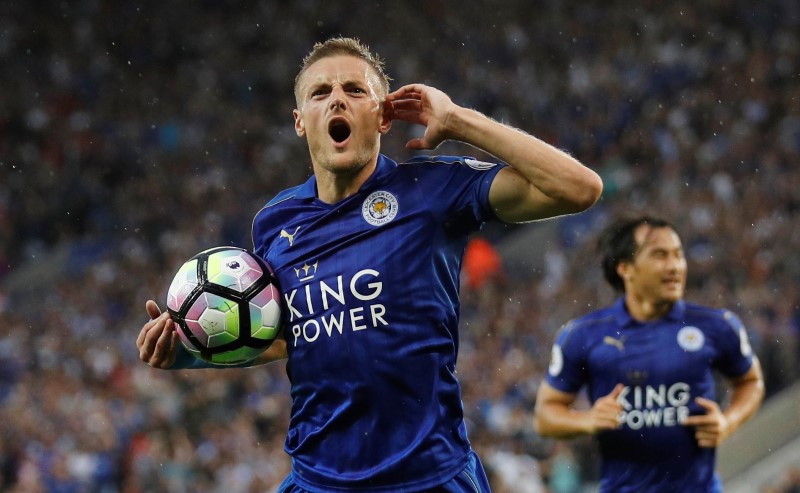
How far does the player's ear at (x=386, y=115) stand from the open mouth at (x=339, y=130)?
0.39ft

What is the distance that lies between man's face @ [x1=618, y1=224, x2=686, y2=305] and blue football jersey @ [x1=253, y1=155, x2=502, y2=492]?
212 cm

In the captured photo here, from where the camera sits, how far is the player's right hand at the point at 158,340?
3.88 m

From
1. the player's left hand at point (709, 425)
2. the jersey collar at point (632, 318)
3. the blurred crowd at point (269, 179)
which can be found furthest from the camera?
the blurred crowd at point (269, 179)

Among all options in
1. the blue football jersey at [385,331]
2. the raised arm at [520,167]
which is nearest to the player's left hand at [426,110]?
the raised arm at [520,167]

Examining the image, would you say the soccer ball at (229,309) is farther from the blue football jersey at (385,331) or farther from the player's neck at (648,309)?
the player's neck at (648,309)

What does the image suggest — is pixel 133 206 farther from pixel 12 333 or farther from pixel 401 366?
pixel 401 366

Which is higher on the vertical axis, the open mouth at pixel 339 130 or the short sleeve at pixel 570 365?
the open mouth at pixel 339 130

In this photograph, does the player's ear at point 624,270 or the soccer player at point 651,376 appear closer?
the soccer player at point 651,376

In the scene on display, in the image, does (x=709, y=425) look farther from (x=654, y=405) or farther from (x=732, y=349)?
(x=732, y=349)

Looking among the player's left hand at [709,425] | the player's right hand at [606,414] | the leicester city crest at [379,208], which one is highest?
the leicester city crest at [379,208]

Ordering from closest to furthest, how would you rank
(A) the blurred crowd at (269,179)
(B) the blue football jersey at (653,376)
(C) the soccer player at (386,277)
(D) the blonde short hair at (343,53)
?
1. (C) the soccer player at (386,277)
2. (D) the blonde short hair at (343,53)
3. (B) the blue football jersey at (653,376)
4. (A) the blurred crowd at (269,179)

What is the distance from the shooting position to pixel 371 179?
3.89m

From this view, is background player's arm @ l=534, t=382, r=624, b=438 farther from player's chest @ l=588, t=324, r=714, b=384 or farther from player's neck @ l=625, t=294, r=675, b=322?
player's neck @ l=625, t=294, r=675, b=322

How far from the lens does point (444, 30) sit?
20.8 meters
